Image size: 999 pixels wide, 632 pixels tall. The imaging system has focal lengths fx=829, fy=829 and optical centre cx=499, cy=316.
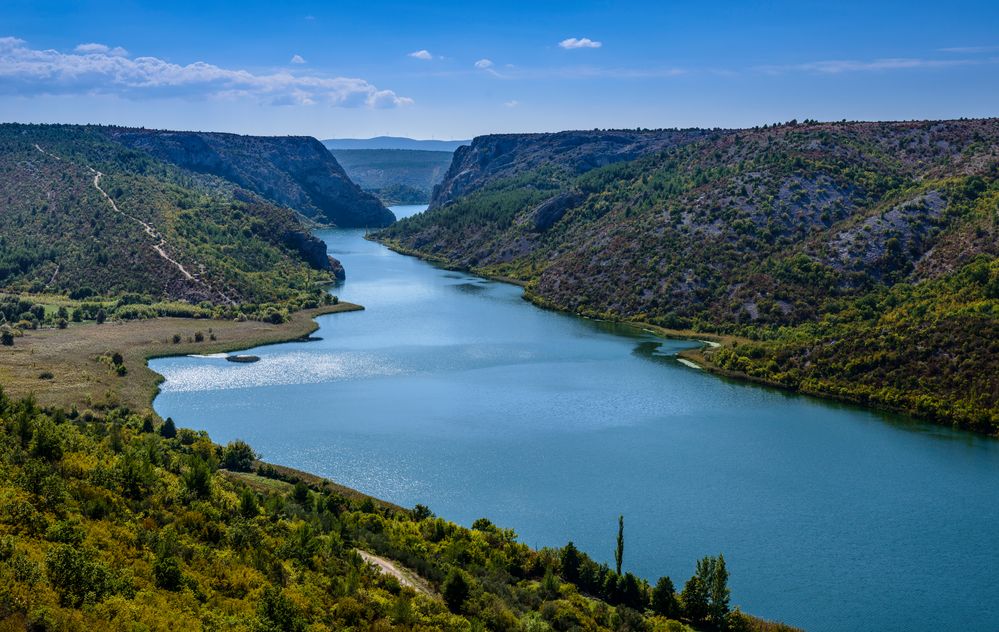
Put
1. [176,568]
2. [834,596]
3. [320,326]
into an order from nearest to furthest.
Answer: [176,568] < [834,596] < [320,326]

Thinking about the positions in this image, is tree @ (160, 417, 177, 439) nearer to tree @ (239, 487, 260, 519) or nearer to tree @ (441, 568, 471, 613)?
tree @ (239, 487, 260, 519)

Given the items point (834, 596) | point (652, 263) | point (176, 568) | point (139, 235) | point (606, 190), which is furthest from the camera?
point (606, 190)

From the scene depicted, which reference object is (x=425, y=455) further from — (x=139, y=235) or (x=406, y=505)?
(x=139, y=235)

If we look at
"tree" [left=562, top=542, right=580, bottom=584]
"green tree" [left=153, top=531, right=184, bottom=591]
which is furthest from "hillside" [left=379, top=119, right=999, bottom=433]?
"green tree" [left=153, top=531, right=184, bottom=591]

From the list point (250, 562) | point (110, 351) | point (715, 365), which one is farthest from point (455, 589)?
point (110, 351)

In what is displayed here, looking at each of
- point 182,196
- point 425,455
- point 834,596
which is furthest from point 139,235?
point 834,596

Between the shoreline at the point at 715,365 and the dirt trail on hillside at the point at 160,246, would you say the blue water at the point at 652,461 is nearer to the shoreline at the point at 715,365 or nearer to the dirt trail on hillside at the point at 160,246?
the shoreline at the point at 715,365
